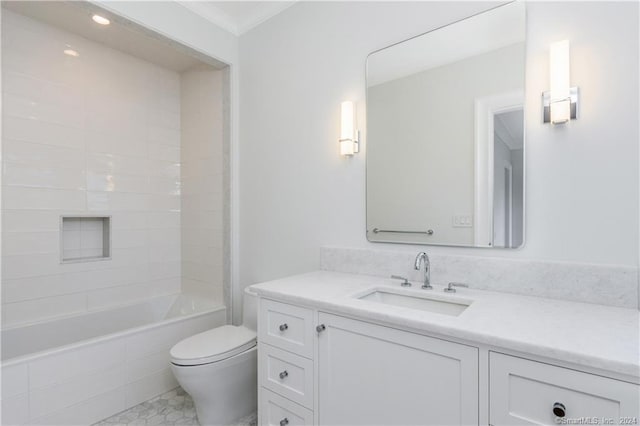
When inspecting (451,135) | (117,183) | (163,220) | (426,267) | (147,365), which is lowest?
(147,365)

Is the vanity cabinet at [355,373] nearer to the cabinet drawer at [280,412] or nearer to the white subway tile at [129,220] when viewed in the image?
the cabinet drawer at [280,412]

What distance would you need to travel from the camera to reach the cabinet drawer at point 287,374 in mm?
1384

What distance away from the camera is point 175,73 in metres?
3.13


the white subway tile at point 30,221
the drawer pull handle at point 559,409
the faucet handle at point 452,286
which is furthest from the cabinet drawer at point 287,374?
the white subway tile at point 30,221

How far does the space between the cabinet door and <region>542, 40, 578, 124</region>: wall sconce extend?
97cm

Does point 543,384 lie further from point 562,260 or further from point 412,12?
point 412,12

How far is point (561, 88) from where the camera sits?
4.18ft

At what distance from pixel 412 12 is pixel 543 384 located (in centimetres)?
171

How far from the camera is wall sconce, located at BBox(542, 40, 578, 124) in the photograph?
1.27 meters

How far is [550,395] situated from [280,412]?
3.56ft

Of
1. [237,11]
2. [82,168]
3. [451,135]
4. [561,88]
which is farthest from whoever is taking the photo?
[82,168]

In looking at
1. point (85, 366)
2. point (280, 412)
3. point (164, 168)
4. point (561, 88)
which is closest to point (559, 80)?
point (561, 88)

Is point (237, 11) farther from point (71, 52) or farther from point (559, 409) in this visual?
point (559, 409)

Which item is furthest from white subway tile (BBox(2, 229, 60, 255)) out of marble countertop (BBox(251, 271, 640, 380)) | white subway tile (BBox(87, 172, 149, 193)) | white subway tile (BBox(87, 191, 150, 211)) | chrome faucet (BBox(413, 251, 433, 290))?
chrome faucet (BBox(413, 251, 433, 290))
